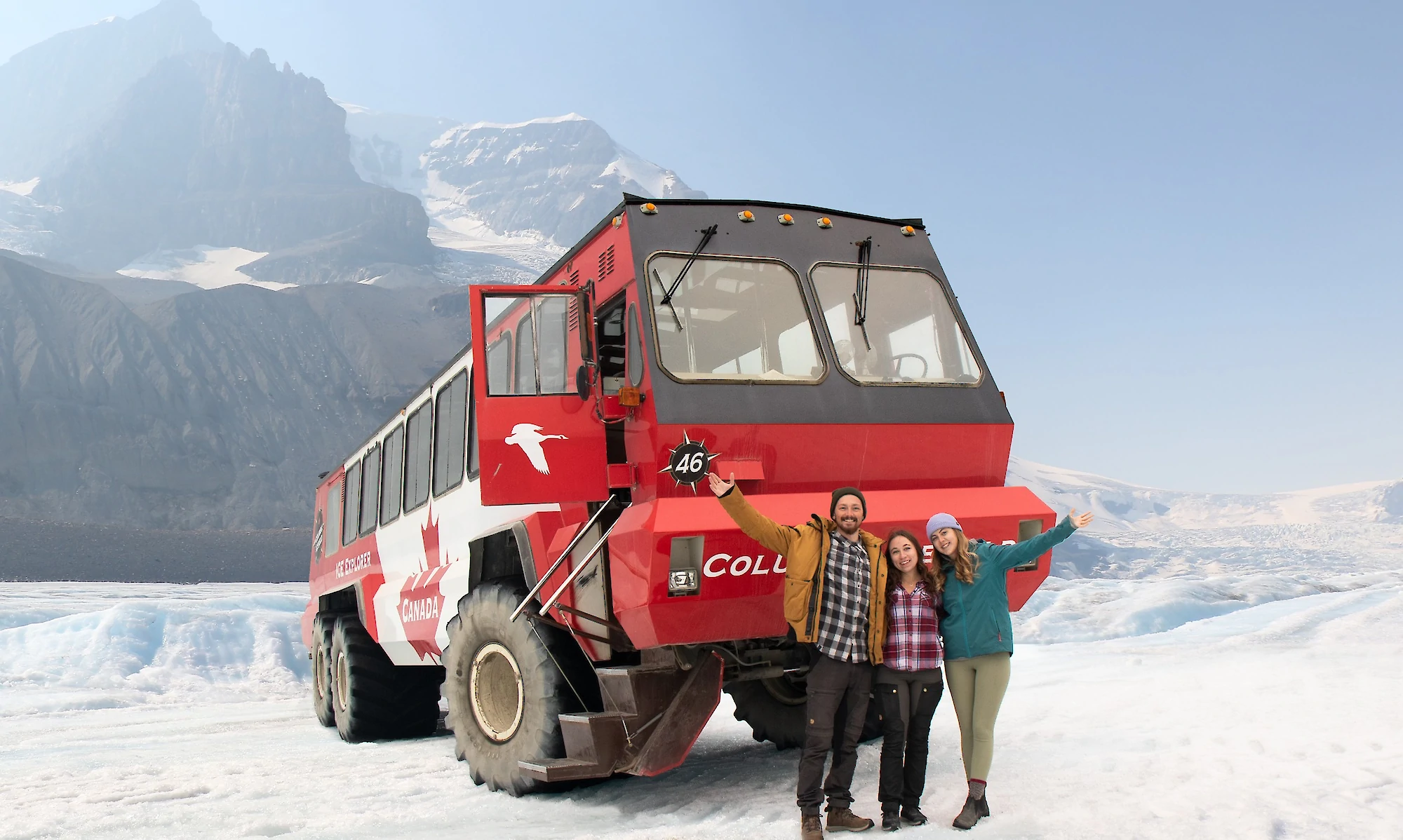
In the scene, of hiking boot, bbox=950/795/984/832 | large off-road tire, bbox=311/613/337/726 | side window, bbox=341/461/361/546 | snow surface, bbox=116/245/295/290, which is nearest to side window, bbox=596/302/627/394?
hiking boot, bbox=950/795/984/832

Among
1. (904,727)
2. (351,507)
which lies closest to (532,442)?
(904,727)

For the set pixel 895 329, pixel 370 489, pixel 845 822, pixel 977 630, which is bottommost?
pixel 845 822

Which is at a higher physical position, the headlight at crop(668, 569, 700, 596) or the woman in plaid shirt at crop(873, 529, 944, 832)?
the headlight at crop(668, 569, 700, 596)

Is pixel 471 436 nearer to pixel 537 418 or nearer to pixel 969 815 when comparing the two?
pixel 537 418

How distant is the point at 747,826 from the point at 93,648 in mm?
18334

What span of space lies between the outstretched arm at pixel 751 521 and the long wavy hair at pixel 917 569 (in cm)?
53

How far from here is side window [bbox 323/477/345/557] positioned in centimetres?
1216

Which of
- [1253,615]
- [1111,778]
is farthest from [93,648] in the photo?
[1253,615]

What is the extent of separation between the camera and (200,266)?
136 metres

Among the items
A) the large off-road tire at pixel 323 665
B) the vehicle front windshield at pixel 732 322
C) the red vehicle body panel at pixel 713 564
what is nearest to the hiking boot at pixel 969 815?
the red vehicle body panel at pixel 713 564

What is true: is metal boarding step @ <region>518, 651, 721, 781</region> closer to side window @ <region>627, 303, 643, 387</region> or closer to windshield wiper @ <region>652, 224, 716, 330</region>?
side window @ <region>627, 303, 643, 387</region>

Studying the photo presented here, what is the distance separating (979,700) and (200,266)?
498 ft

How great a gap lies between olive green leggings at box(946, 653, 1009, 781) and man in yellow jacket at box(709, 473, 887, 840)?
494 mm

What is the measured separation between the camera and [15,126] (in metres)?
178
